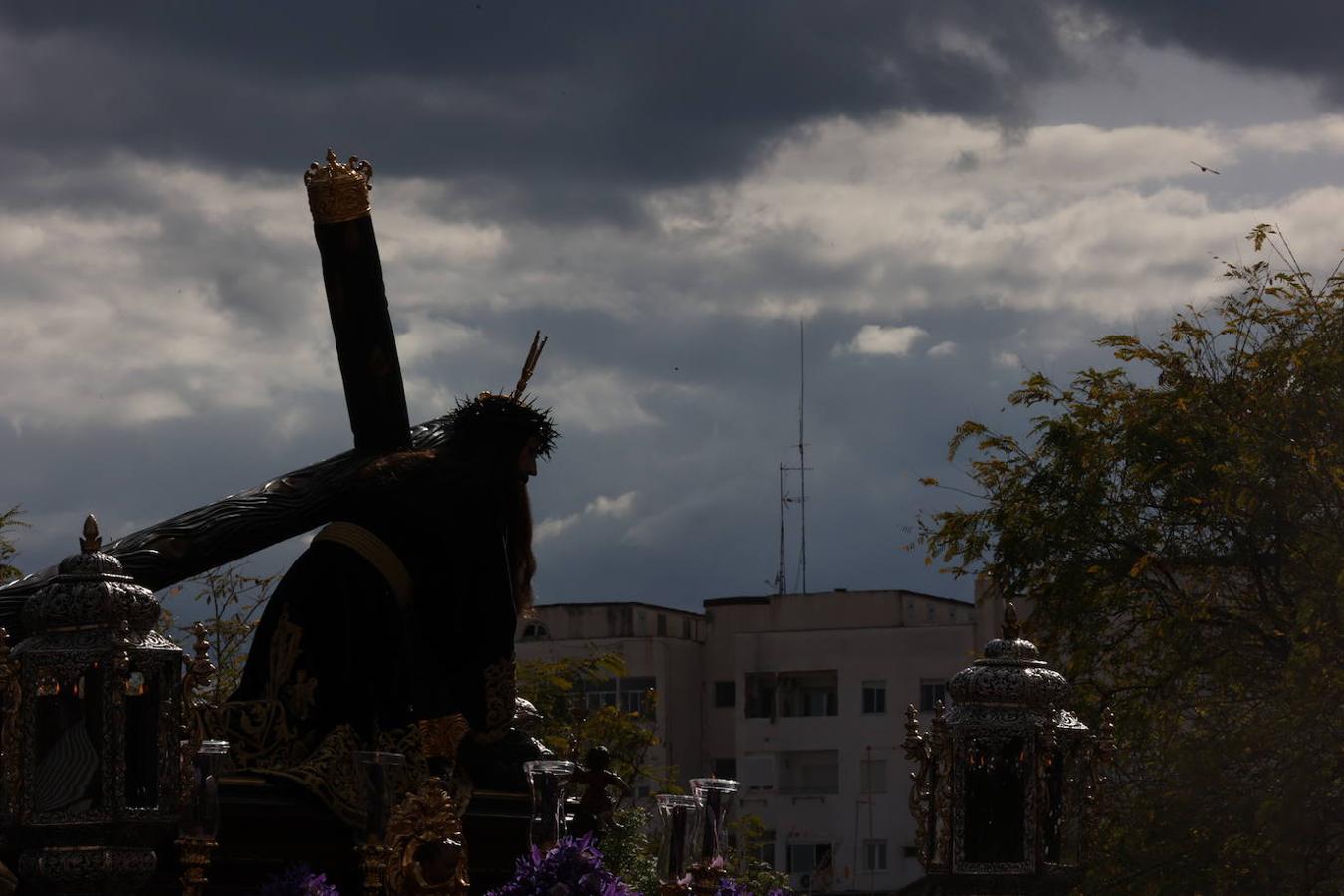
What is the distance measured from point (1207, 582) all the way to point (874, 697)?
3864 cm

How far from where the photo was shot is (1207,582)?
95.0ft

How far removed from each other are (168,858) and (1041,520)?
725 inches

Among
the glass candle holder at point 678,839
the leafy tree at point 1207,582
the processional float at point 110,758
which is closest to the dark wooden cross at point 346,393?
the processional float at point 110,758

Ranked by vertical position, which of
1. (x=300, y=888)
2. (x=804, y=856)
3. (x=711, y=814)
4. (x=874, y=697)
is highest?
(x=874, y=697)

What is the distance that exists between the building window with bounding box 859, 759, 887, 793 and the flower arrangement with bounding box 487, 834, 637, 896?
2212 inches

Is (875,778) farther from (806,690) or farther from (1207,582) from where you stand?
(1207,582)

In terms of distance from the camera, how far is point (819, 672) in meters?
67.9

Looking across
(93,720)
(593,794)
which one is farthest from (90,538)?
(593,794)

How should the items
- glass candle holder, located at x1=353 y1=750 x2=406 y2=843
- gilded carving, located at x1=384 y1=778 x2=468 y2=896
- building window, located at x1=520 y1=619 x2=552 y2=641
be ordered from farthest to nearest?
building window, located at x1=520 y1=619 x2=552 y2=641
gilded carving, located at x1=384 y1=778 x2=468 y2=896
glass candle holder, located at x1=353 y1=750 x2=406 y2=843

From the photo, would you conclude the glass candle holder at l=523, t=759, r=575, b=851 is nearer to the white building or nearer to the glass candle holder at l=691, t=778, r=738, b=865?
the glass candle holder at l=691, t=778, r=738, b=865

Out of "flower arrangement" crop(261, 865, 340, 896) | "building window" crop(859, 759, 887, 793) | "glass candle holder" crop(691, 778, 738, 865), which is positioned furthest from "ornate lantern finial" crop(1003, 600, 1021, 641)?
"building window" crop(859, 759, 887, 793)

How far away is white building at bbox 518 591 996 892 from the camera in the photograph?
6581cm

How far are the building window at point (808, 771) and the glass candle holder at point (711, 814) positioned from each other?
2240 inches

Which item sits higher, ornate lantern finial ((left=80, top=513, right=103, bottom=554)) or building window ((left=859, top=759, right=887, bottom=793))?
building window ((left=859, top=759, right=887, bottom=793))
